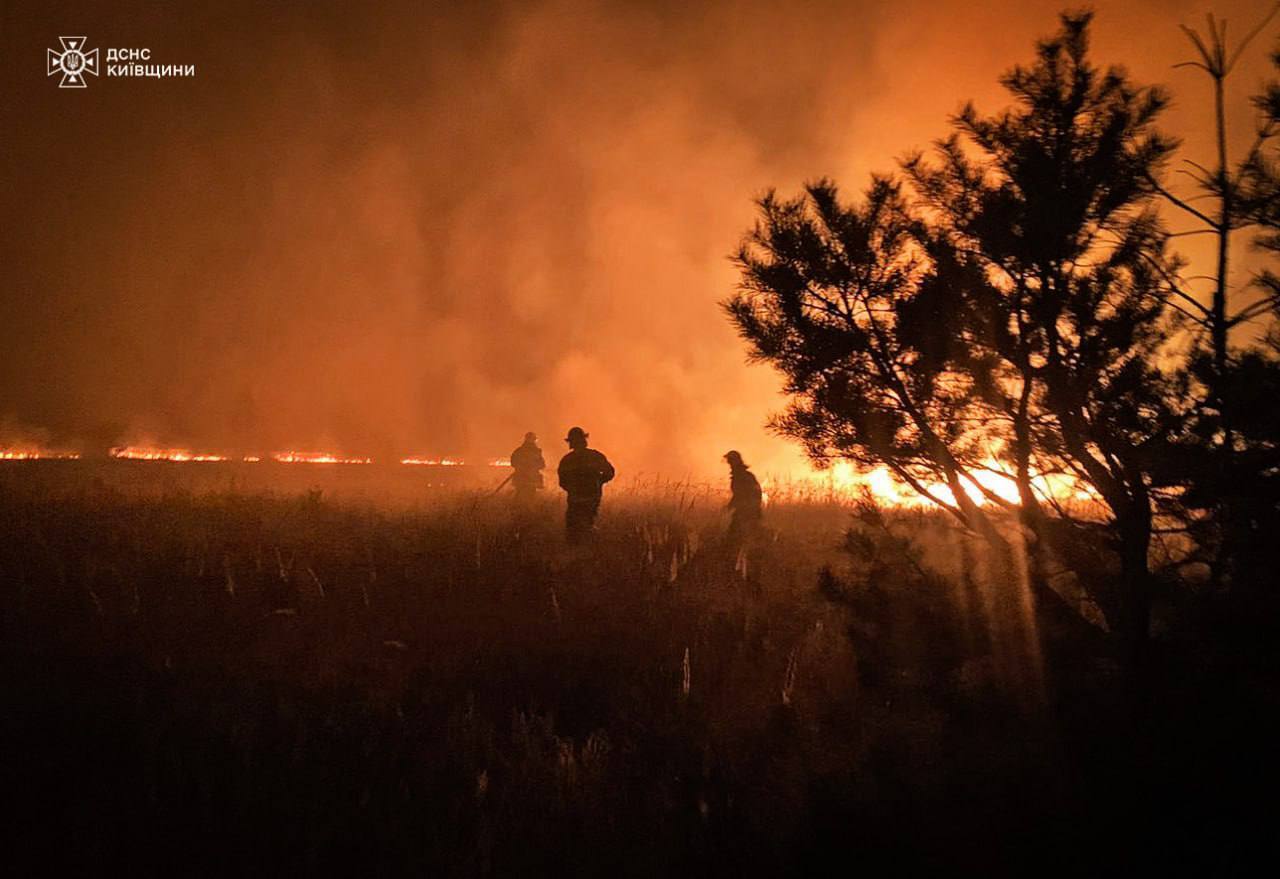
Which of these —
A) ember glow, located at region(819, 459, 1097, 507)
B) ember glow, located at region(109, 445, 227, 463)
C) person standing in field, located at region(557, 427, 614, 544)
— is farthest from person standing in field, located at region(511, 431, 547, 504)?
ember glow, located at region(109, 445, 227, 463)

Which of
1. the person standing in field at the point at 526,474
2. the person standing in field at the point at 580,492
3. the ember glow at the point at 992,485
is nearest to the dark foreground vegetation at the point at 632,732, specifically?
the ember glow at the point at 992,485

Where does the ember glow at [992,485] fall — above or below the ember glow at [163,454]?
below

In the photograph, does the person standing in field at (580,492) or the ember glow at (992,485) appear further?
the person standing in field at (580,492)

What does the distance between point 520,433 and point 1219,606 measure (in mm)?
50121

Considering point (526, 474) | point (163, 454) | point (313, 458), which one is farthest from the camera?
point (313, 458)

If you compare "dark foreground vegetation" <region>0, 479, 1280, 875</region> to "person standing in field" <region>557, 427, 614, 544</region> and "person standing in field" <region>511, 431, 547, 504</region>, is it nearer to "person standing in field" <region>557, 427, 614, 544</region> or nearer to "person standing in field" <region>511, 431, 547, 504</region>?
"person standing in field" <region>557, 427, 614, 544</region>

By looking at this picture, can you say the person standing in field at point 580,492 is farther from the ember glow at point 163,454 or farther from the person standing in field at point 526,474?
the ember glow at point 163,454

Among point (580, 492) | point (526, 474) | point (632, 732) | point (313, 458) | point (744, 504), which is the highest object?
point (313, 458)

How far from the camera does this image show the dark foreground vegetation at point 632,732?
2.53 metres

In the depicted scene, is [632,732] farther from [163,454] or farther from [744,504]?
[163,454]

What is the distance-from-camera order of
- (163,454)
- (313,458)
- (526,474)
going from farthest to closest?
(313,458) → (163,454) → (526,474)

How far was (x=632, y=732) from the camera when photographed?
12.2 ft

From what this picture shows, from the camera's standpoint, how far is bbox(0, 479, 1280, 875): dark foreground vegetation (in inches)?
99.5

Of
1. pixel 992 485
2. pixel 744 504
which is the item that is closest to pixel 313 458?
pixel 744 504
